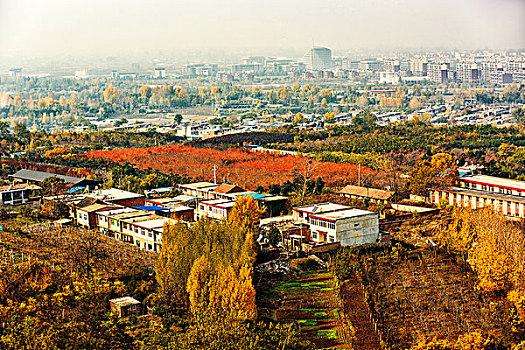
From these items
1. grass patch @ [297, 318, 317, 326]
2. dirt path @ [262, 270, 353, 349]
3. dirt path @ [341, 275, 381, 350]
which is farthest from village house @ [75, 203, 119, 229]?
grass patch @ [297, 318, 317, 326]

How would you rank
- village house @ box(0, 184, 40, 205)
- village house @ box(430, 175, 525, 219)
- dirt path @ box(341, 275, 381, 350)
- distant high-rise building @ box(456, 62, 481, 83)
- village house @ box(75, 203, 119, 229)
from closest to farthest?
dirt path @ box(341, 275, 381, 350)
village house @ box(75, 203, 119, 229)
village house @ box(430, 175, 525, 219)
village house @ box(0, 184, 40, 205)
distant high-rise building @ box(456, 62, 481, 83)

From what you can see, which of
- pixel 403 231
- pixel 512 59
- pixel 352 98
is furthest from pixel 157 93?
A: pixel 403 231

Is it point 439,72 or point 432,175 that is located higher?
point 439,72

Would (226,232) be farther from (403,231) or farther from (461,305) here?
(403,231)

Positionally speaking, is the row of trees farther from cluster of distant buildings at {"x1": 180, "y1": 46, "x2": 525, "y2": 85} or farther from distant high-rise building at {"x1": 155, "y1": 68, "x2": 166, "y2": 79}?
distant high-rise building at {"x1": 155, "y1": 68, "x2": 166, "y2": 79}

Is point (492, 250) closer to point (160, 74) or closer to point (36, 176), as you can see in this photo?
point (36, 176)

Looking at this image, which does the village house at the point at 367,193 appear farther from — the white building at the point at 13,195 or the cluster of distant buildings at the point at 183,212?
the white building at the point at 13,195

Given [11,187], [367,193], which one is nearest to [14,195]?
[11,187]
